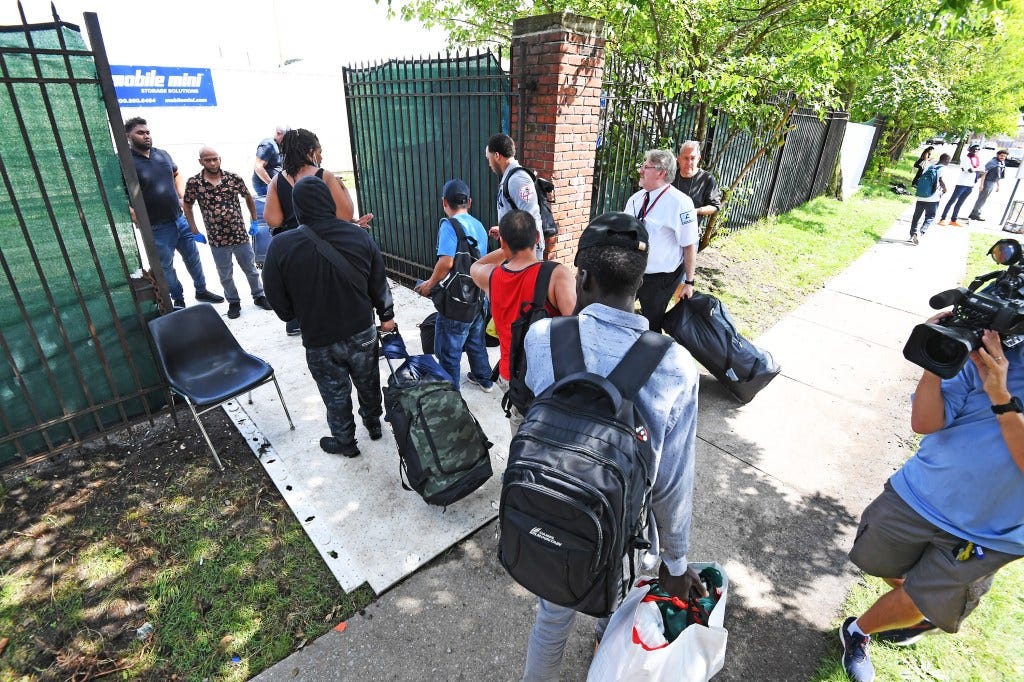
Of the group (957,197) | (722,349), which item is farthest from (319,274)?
(957,197)

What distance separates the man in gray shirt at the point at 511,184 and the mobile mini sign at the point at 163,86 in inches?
509

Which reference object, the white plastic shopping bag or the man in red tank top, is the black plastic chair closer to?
the man in red tank top

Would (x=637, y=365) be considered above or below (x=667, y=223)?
above

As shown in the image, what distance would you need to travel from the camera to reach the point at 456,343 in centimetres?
390

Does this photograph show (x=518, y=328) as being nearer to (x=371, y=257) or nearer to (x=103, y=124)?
(x=371, y=257)

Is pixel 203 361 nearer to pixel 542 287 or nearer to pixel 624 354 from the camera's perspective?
pixel 542 287

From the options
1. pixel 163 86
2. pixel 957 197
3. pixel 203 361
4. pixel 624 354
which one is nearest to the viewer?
pixel 624 354

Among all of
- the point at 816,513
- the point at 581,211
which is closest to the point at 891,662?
the point at 816,513

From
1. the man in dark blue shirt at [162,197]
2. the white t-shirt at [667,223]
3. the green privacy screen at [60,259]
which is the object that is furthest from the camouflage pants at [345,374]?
the man in dark blue shirt at [162,197]

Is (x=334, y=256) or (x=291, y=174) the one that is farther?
(x=291, y=174)

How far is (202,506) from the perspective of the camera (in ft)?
10.3

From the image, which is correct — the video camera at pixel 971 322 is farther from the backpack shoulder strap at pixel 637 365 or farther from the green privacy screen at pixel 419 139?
the green privacy screen at pixel 419 139

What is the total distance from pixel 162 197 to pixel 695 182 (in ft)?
17.8

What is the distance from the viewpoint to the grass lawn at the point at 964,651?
7.61 ft
